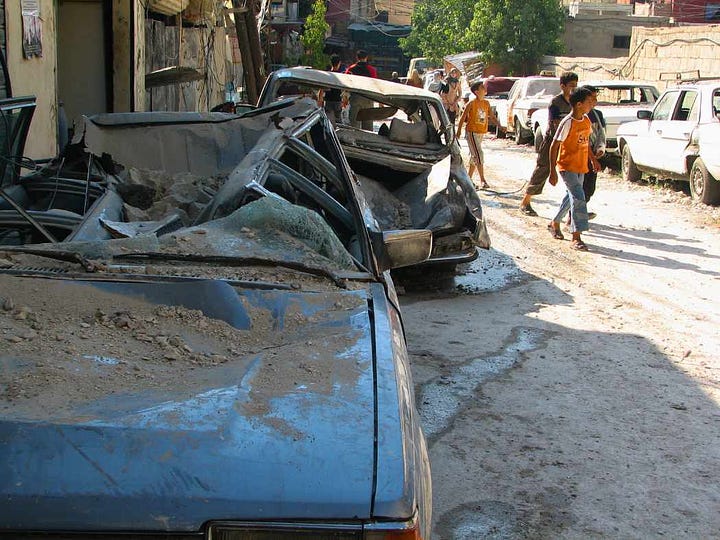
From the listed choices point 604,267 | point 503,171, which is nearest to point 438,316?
point 604,267

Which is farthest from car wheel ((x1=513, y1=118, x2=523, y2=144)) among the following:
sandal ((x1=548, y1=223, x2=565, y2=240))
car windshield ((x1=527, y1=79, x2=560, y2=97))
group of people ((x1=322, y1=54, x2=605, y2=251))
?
sandal ((x1=548, y1=223, x2=565, y2=240))

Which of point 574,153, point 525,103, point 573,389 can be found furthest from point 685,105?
point 573,389

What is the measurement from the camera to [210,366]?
2.44 m

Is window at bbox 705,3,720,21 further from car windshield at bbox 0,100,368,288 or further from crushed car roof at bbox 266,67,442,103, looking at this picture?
car windshield at bbox 0,100,368,288

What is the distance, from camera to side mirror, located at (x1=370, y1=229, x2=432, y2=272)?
11.3ft

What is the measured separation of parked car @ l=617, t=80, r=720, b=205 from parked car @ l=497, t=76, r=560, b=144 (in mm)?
6045

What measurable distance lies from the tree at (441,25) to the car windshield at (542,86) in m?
18.0

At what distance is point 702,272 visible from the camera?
8078 millimetres

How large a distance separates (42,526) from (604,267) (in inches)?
287

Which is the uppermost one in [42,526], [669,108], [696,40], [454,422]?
[696,40]

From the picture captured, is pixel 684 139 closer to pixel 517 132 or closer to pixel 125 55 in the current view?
pixel 125 55

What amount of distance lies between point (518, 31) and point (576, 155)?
27700 mm

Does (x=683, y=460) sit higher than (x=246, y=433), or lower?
lower

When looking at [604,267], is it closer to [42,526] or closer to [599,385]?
[599,385]
